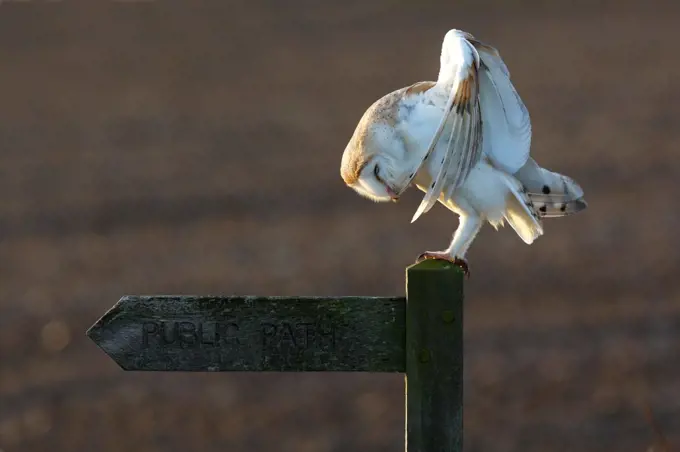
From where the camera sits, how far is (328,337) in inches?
126

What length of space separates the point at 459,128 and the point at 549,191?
0.44 metres

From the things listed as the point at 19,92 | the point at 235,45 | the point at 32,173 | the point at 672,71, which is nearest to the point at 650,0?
the point at 235,45

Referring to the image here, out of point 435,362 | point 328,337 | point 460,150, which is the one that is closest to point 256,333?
point 328,337

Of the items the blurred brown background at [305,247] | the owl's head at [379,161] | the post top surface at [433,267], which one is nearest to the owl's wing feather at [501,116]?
the owl's head at [379,161]

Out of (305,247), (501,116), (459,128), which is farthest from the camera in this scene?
(305,247)

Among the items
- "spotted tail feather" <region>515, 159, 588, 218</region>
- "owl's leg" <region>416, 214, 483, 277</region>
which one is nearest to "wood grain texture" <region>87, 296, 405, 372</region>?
"owl's leg" <region>416, 214, 483, 277</region>

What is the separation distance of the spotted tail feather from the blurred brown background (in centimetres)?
67

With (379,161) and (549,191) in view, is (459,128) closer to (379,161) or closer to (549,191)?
(379,161)

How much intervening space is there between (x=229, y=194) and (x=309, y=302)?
402 inches

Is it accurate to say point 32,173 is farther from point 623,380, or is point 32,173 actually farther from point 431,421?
point 431,421

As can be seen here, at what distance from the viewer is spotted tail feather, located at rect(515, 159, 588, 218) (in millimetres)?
3947

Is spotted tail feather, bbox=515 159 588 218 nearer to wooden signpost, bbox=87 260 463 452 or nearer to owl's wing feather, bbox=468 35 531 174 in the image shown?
owl's wing feather, bbox=468 35 531 174

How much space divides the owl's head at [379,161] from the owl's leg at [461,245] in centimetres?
20

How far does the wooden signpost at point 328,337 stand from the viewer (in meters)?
3.12
